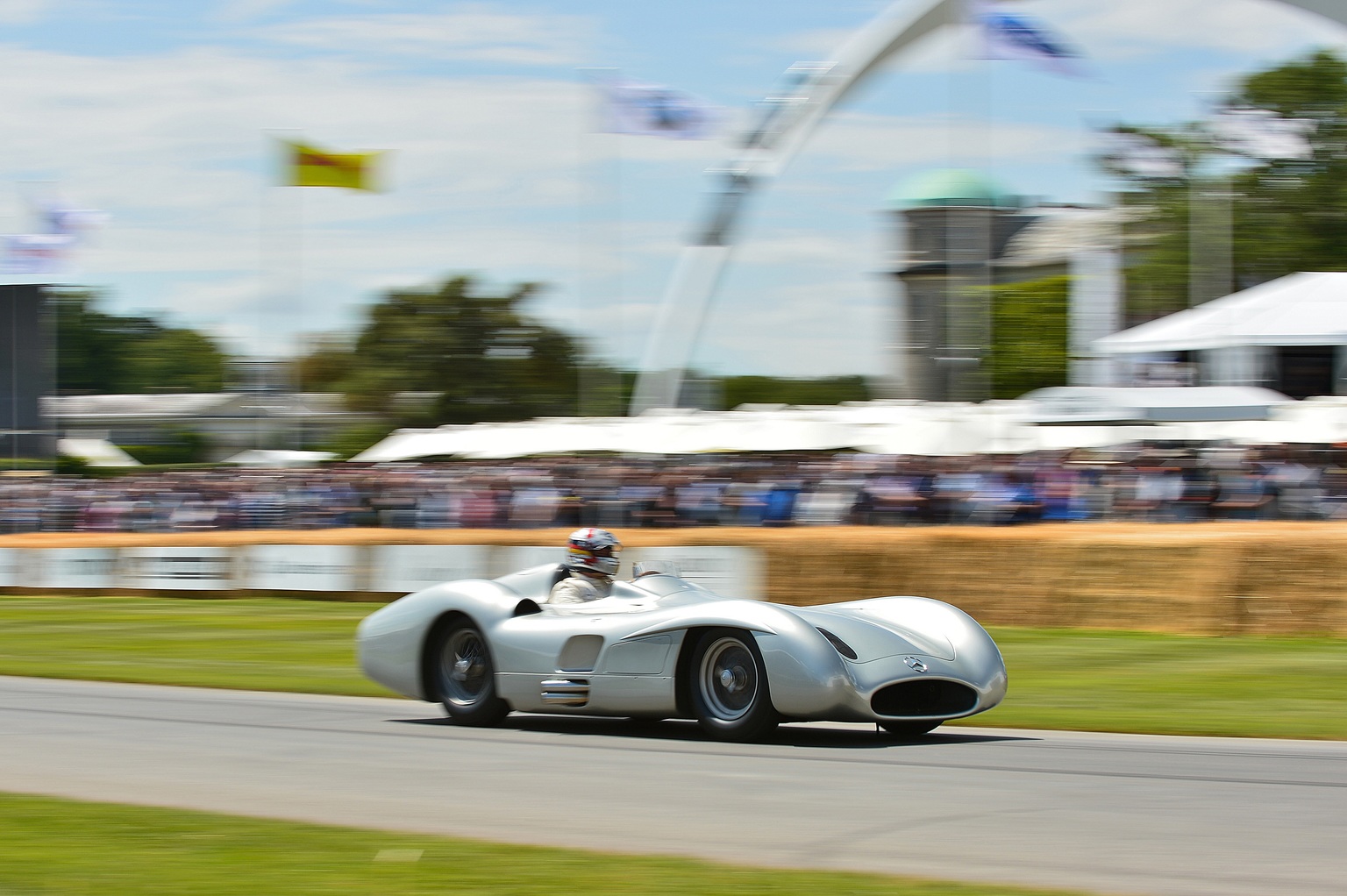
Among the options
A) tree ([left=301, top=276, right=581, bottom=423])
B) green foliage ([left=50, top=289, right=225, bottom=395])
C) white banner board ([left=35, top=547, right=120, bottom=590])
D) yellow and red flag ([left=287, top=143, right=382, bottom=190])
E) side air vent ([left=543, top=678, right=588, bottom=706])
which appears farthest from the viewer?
green foliage ([left=50, top=289, right=225, bottom=395])

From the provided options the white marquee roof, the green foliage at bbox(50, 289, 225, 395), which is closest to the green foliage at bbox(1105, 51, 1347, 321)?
the white marquee roof

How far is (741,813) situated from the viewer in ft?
20.4

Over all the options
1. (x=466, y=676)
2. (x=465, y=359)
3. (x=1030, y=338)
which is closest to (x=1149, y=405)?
(x=466, y=676)

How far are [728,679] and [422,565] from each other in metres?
13.7

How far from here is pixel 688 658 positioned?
8.59 meters

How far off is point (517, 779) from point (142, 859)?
217cm

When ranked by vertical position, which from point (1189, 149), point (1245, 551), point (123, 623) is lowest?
point (123, 623)

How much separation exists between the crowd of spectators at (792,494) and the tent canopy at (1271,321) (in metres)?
15.9

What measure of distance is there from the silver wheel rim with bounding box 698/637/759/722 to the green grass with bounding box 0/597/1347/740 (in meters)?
2.10

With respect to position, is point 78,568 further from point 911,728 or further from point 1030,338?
point 1030,338

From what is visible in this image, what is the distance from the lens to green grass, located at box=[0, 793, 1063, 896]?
4867 mm

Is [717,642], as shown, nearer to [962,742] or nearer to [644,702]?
[644,702]

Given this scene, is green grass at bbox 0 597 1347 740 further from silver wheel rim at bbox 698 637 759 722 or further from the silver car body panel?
silver wheel rim at bbox 698 637 759 722

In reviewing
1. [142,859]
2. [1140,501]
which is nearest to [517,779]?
[142,859]
